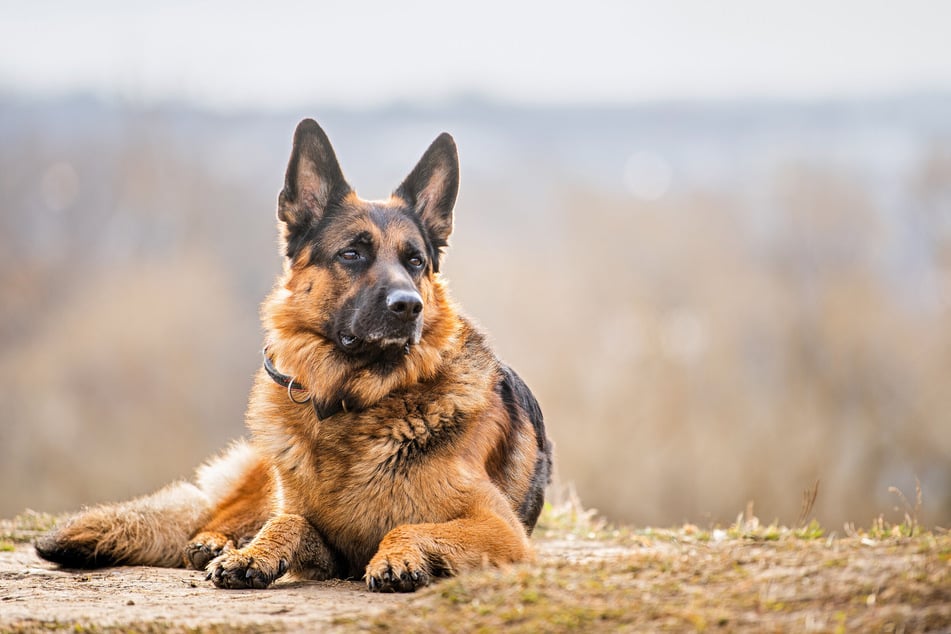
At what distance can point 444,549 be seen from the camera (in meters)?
4.37

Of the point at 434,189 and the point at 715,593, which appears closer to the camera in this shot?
the point at 715,593

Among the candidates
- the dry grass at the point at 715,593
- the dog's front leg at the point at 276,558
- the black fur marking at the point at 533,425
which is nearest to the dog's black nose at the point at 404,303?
the black fur marking at the point at 533,425

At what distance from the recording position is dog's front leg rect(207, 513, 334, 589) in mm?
4551

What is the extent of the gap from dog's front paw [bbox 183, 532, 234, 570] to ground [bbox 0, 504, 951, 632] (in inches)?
34.8

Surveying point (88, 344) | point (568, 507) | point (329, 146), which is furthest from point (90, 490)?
point (329, 146)

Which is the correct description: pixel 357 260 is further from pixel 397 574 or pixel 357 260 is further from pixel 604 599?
pixel 604 599

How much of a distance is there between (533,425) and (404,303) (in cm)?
162

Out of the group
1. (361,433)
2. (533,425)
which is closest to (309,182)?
(361,433)

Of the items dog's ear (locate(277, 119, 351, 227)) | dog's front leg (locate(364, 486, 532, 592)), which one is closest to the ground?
dog's front leg (locate(364, 486, 532, 592))

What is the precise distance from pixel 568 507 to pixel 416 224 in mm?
3784

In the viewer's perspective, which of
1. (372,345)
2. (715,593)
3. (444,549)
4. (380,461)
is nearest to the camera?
(715,593)

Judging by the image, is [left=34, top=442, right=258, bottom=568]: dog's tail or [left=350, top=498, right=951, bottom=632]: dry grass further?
[left=34, top=442, right=258, bottom=568]: dog's tail

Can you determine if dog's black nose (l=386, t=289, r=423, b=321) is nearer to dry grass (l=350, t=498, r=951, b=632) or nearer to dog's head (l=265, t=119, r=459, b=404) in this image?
dog's head (l=265, t=119, r=459, b=404)

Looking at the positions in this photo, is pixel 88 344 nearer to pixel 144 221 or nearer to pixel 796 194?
pixel 144 221
